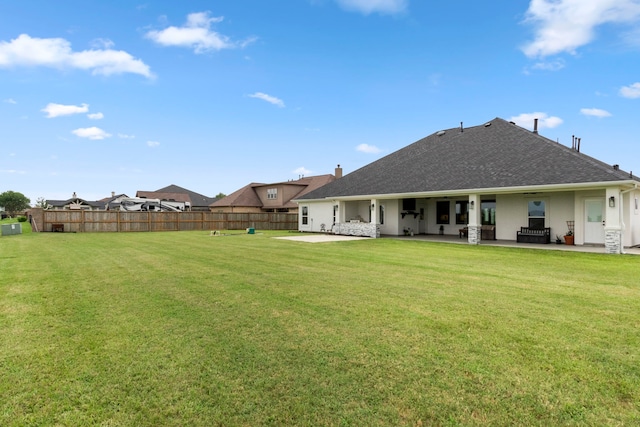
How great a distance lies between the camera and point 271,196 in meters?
39.9

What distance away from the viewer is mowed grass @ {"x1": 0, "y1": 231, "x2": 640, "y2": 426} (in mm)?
2717

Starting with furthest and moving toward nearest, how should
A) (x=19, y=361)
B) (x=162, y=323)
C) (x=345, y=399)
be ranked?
(x=162, y=323) < (x=19, y=361) < (x=345, y=399)

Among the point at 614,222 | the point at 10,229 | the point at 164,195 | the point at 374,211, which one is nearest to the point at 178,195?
the point at 164,195

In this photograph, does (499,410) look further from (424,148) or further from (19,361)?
(424,148)

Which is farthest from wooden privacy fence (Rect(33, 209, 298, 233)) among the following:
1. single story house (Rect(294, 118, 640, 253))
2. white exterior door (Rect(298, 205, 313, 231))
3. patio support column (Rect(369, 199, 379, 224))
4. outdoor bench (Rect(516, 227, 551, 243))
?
outdoor bench (Rect(516, 227, 551, 243))

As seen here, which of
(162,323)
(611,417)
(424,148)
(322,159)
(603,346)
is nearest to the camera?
(611,417)

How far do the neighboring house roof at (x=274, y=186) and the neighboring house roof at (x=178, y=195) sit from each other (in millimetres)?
10596

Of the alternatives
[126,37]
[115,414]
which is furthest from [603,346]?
[126,37]

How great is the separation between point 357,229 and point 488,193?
815 centimetres

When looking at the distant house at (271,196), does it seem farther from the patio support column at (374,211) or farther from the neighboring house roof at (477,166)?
the patio support column at (374,211)

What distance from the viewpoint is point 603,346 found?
3.91 meters

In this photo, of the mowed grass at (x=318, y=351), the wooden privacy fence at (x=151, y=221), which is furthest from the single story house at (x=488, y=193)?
the mowed grass at (x=318, y=351)

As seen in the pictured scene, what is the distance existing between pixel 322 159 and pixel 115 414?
42204 mm

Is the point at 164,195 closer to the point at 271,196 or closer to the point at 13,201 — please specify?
the point at 271,196
